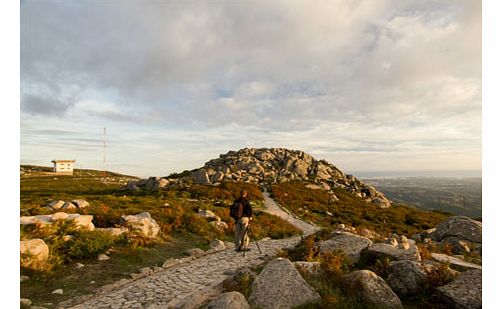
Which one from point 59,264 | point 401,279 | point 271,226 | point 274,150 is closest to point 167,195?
point 271,226

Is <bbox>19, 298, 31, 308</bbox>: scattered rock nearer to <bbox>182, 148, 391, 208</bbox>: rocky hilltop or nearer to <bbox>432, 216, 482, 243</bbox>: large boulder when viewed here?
<bbox>432, 216, 482, 243</bbox>: large boulder

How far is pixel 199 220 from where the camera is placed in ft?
64.5

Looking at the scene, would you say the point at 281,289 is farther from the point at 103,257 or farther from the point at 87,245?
the point at 87,245

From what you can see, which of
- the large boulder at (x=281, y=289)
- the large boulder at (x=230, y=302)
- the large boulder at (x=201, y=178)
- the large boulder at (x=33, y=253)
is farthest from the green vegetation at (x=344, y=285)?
the large boulder at (x=201, y=178)

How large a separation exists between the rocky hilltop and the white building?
59.3m

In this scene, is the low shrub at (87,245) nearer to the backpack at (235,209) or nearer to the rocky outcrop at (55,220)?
the rocky outcrop at (55,220)

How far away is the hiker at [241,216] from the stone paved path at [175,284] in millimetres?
618

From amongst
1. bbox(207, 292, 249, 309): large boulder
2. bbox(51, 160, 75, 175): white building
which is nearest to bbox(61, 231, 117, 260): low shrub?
bbox(207, 292, 249, 309): large boulder

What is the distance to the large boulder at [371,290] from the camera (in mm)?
7191

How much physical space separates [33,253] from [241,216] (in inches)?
316

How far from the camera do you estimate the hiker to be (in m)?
13.9

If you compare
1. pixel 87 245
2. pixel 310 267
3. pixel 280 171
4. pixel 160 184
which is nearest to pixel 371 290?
pixel 310 267
